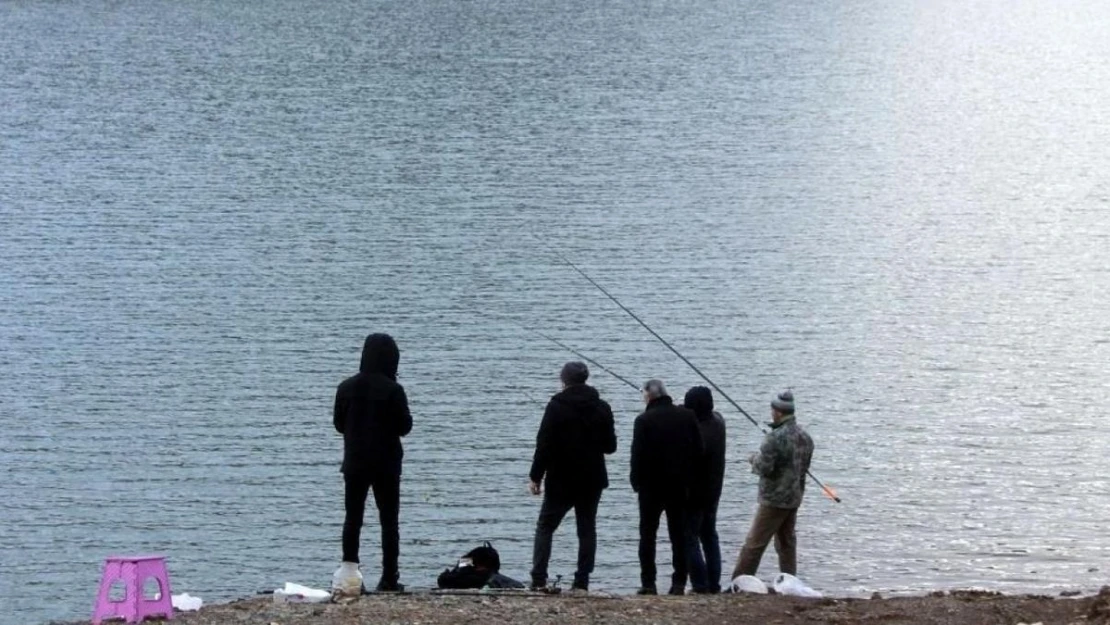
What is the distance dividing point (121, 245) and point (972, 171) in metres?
23.1

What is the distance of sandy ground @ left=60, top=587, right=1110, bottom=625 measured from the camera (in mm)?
11727

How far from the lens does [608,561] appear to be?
1967 centimetres

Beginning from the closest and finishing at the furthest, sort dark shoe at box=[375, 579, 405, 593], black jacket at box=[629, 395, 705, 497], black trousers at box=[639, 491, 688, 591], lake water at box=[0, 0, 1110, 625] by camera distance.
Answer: dark shoe at box=[375, 579, 405, 593]
black jacket at box=[629, 395, 705, 497]
black trousers at box=[639, 491, 688, 591]
lake water at box=[0, 0, 1110, 625]

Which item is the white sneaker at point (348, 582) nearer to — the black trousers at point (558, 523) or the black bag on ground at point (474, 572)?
the black bag on ground at point (474, 572)

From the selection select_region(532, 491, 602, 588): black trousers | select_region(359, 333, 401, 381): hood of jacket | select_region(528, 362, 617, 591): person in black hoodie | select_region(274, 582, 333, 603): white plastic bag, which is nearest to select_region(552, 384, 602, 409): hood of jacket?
select_region(528, 362, 617, 591): person in black hoodie

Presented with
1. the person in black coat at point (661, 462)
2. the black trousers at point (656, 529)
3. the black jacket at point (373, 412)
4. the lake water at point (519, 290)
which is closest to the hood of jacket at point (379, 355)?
the black jacket at point (373, 412)

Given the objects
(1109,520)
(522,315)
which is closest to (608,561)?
(1109,520)

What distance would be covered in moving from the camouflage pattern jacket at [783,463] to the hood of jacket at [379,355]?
2997mm

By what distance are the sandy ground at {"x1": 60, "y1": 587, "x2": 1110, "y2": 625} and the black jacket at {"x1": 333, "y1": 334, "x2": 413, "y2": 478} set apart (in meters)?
0.99

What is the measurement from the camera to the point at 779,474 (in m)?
13.6

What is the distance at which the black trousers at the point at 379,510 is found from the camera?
12.9 metres

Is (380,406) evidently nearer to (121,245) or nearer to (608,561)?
(608,561)

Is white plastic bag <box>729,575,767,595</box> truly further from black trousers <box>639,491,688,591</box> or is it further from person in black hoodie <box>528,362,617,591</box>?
person in black hoodie <box>528,362,617,591</box>

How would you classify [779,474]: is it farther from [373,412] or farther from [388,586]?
[373,412]
